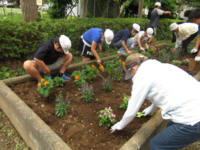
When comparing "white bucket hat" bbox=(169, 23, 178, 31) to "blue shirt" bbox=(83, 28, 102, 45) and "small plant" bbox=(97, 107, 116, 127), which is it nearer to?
Result: "blue shirt" bbox=(83, 28, 102, 45)

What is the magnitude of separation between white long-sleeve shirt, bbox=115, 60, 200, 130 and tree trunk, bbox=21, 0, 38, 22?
12.3 feet

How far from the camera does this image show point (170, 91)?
4.24ft

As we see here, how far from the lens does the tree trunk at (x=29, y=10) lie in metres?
3.76

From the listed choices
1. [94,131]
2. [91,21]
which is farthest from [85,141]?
[91,21]

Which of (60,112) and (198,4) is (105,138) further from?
(198,4)

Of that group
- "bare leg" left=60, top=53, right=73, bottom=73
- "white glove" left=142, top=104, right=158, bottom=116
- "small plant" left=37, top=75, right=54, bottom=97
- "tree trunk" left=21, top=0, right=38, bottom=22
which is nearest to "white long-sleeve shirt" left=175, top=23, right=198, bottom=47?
"white glove" left=142, top=104, right=158, bottom=116

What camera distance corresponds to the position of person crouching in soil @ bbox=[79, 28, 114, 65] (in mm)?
3188

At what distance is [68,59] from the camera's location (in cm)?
316

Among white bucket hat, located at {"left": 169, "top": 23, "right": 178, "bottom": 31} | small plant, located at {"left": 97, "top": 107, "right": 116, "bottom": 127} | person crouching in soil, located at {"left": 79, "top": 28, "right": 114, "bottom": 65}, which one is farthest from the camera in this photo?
white bucket hat, located at {"left": 169, "top": 23, "right": 178, "bottom": 31}

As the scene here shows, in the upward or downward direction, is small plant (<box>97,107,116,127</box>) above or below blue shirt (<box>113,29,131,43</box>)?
below

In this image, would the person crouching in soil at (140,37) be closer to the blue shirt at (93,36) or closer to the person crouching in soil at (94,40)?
the person crouching in soil at (94,40)

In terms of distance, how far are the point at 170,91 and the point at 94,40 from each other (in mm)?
2428

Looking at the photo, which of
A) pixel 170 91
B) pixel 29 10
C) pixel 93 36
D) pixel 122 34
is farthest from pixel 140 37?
pixel 170 91

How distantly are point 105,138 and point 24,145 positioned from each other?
114 cm
